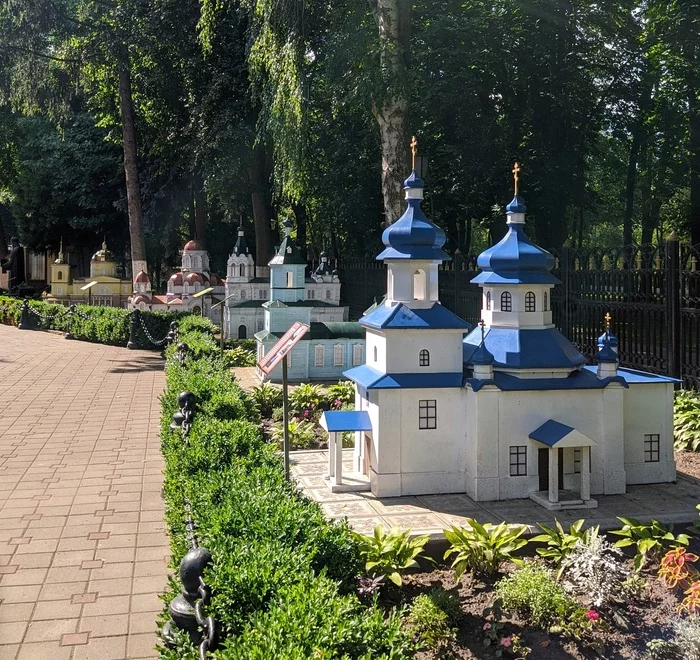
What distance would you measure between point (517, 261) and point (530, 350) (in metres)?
1.14

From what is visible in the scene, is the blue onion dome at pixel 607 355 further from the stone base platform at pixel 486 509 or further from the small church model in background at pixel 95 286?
the small church model in background at pixel 95 286

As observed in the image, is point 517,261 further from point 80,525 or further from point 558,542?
point 80,525

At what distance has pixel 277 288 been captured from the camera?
20.2 meters

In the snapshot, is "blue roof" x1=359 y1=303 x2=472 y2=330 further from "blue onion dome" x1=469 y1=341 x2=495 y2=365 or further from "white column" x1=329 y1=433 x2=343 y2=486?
"white column" x1=329 y1=433 x2=343 y2=486

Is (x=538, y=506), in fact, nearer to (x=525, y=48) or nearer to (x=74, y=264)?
(x=525, y=48)

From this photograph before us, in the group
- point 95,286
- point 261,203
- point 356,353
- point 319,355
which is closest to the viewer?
point 319,355

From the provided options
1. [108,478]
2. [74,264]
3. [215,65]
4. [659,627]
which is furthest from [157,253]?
[659,627]

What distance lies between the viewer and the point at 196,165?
96.3ft

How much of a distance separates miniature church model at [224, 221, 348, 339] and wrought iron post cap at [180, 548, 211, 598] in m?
15.3

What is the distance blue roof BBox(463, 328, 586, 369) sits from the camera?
878 cm

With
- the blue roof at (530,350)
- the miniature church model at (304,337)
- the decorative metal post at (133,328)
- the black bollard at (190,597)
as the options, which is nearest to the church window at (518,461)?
the blue roof at (530,350)

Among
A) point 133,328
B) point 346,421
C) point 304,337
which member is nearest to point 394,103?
point 304,337

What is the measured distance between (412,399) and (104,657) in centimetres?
462

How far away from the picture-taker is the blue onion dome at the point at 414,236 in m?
9.22
